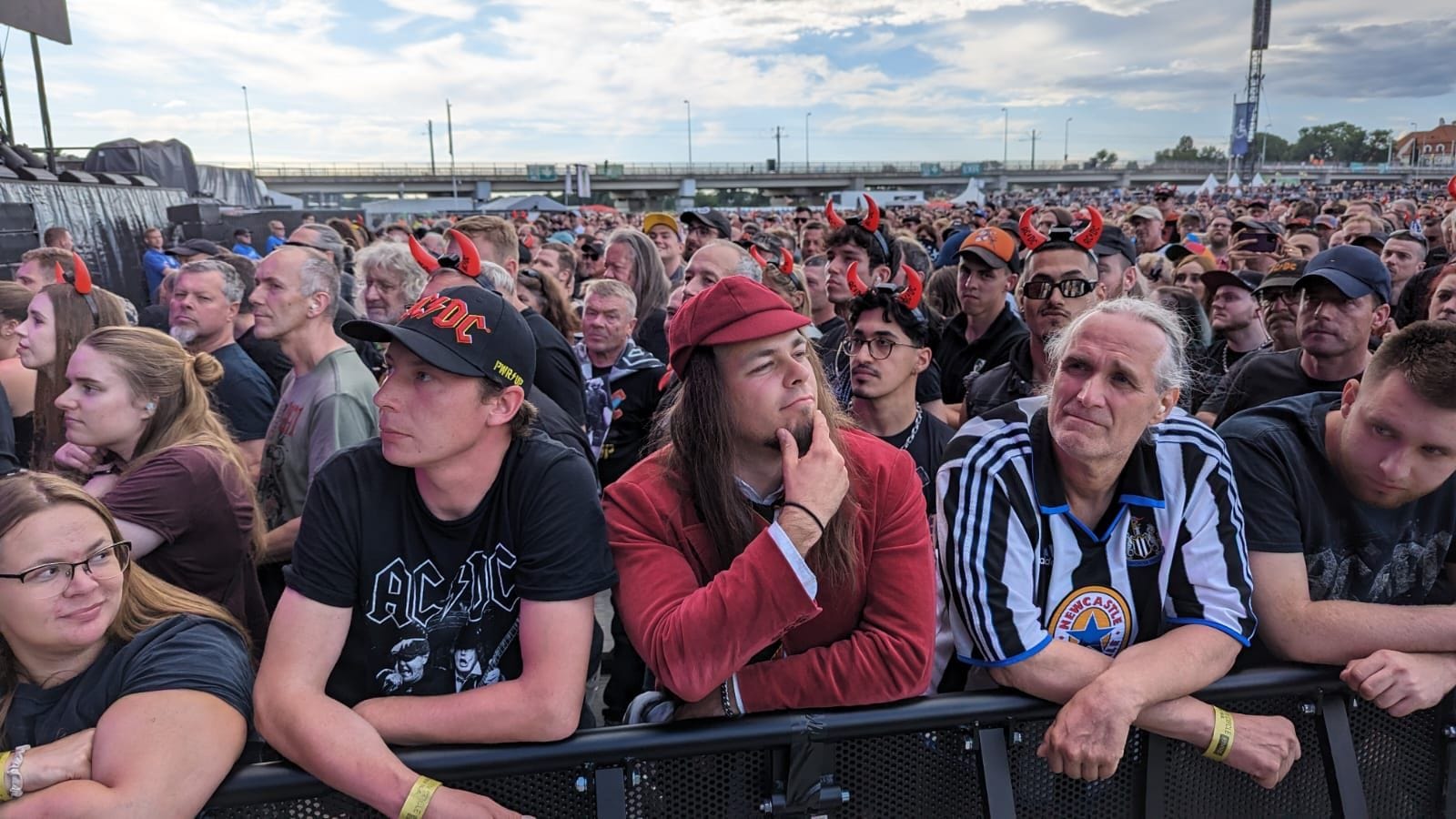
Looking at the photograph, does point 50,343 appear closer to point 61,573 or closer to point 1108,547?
point 61,573

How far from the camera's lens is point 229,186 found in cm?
2962

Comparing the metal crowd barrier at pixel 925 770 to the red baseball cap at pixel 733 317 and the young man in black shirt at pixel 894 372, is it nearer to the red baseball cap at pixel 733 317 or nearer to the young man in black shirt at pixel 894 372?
the red baseball cap at pixel 733 317

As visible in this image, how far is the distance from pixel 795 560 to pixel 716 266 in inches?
128

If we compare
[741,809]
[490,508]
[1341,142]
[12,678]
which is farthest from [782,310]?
[1341,142]

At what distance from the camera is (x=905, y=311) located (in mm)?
3467

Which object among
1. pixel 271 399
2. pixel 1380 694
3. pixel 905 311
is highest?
pixel 905 311

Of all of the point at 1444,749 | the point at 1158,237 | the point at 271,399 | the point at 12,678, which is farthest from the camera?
the point at 1158,237

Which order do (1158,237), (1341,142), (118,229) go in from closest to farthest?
1. (1158,237)
2. (118,229)
3. (1341,142)

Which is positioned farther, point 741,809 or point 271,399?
point 271,399

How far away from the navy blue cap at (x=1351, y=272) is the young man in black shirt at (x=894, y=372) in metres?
1.72

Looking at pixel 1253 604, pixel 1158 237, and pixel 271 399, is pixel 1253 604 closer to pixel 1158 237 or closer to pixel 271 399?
pixel 271 399

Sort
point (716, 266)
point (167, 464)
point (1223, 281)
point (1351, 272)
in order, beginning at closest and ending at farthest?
point (167, 464)
point (1351, 272)
point (716, 266)
point (1223, 281)

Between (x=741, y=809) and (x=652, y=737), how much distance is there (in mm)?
269

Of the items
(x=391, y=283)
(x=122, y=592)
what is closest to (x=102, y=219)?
(x=391, y=283)
